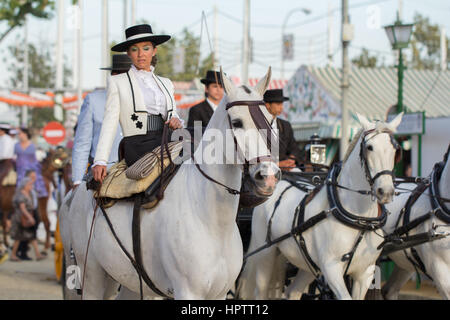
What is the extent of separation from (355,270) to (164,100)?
2.84m

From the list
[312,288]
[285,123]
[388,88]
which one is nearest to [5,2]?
[388,88]

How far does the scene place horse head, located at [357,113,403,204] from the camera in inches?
264

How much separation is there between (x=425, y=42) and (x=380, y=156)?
1707 inches

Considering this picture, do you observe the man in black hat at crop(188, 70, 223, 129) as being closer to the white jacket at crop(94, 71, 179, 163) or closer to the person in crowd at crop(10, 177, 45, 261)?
the white jacket at crop(94, 71, 179, 163)

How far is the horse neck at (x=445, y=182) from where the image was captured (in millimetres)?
7539

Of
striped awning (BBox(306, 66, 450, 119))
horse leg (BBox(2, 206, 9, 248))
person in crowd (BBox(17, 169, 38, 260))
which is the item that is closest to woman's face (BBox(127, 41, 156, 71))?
person in crowd (BBox(17, 169, 38, 260))

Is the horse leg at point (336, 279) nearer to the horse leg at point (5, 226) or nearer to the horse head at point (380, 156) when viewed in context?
the horse head at point (380, 156)

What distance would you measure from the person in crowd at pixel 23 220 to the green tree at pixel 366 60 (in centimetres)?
3505

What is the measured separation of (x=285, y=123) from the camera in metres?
10.0

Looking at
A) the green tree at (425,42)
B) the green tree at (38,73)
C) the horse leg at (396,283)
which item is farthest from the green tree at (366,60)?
the horse leg at (396,283)

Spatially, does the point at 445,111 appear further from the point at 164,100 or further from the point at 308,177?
the point at 164,100

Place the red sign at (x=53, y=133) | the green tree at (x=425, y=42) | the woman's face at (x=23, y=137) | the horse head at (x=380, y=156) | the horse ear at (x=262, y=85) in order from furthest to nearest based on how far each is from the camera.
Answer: the green tree at (x=425, y=42) < the red sign at (x=53, y=133) < the woman's face at (x=23, y=137) < the horse head at (x=380, y=156) < the horse ear at (x=262, y=85)

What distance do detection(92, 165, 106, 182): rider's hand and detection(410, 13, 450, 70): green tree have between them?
42874 millimetres

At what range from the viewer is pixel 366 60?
47969 millimetres
